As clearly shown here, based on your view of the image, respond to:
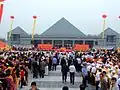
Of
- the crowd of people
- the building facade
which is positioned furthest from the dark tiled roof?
the crowd of people

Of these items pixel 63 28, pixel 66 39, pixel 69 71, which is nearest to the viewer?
pixel 69 71

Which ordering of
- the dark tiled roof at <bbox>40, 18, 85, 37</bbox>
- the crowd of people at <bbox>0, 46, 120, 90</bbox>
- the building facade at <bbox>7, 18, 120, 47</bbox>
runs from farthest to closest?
the dark tiled roof at <bbox>40, 18, 85, 37</bbox> → the building facade at <bbox>7, 18, 120, 47</bbox> → the crowd of people at <bbox>0, 46, 120, 90</bbox>

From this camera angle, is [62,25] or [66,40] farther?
[62,25]

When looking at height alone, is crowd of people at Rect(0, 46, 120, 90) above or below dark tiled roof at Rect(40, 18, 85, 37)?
below

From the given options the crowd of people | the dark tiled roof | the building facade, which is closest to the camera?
the crowd of people

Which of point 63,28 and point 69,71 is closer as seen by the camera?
point 69,71

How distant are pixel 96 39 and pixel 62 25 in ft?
72.6

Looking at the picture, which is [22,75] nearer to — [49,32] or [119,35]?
[119,35]

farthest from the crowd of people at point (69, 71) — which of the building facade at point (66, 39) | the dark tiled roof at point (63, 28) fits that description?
the dark tiled roof at point (63, 28)

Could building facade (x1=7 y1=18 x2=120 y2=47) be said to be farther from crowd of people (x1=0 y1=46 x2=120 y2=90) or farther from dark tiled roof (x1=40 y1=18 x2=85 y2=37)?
crowd of people (x1=0 y1=46 x2=120 y2=90)

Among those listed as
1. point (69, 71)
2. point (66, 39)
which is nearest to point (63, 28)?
point (66, 39)

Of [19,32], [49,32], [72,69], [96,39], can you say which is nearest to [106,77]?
[72,69]

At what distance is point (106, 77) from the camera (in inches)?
623

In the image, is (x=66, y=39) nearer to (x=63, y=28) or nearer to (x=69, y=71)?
(x=63, y=28)
